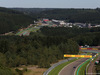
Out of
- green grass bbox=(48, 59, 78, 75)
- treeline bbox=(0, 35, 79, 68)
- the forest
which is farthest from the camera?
treeline bbox=(0, 35, 79, 68)

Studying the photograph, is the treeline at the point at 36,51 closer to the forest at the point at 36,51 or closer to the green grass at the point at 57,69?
the forest at the point at 36,51

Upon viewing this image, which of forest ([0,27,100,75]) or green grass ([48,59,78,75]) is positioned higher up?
forest ([0,27,100,75])

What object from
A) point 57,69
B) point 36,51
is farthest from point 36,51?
point 57,69

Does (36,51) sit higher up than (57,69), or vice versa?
(36,51)

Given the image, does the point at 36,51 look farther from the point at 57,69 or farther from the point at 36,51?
the point at 57,69

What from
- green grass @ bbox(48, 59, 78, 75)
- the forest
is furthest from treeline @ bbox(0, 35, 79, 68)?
green grass @ bbox(48, 59, 78, 75)

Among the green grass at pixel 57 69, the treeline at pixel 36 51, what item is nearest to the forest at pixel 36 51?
the treeline at pixel 36 51

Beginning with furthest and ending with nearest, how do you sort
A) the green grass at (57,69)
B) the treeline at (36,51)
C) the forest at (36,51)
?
1. the treeline at (36,51)
2. the forest at (36,51)
3. the green grass at (57,69)

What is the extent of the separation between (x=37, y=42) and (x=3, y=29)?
66.5m

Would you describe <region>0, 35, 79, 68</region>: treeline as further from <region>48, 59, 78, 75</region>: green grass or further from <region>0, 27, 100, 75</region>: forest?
<region>48, 59, 78, 75</region>: green grass

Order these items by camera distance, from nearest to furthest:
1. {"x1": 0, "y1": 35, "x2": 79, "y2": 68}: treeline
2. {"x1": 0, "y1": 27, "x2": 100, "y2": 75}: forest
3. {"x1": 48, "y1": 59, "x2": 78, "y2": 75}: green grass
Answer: {"x1": 48, "y1": 59, "x2": 78, "y2": 75}: green grass → {"x1": 0, "y1": 27, "x2": 100, "y2": 75}: forest → {"x1": 0, "y1": 35, "x2": 79, "y2": 68}: treeline

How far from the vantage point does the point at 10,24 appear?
12925cm

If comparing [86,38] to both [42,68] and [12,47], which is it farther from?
[42,68]

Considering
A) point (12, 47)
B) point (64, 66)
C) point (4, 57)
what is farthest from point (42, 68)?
point (12, 47)
